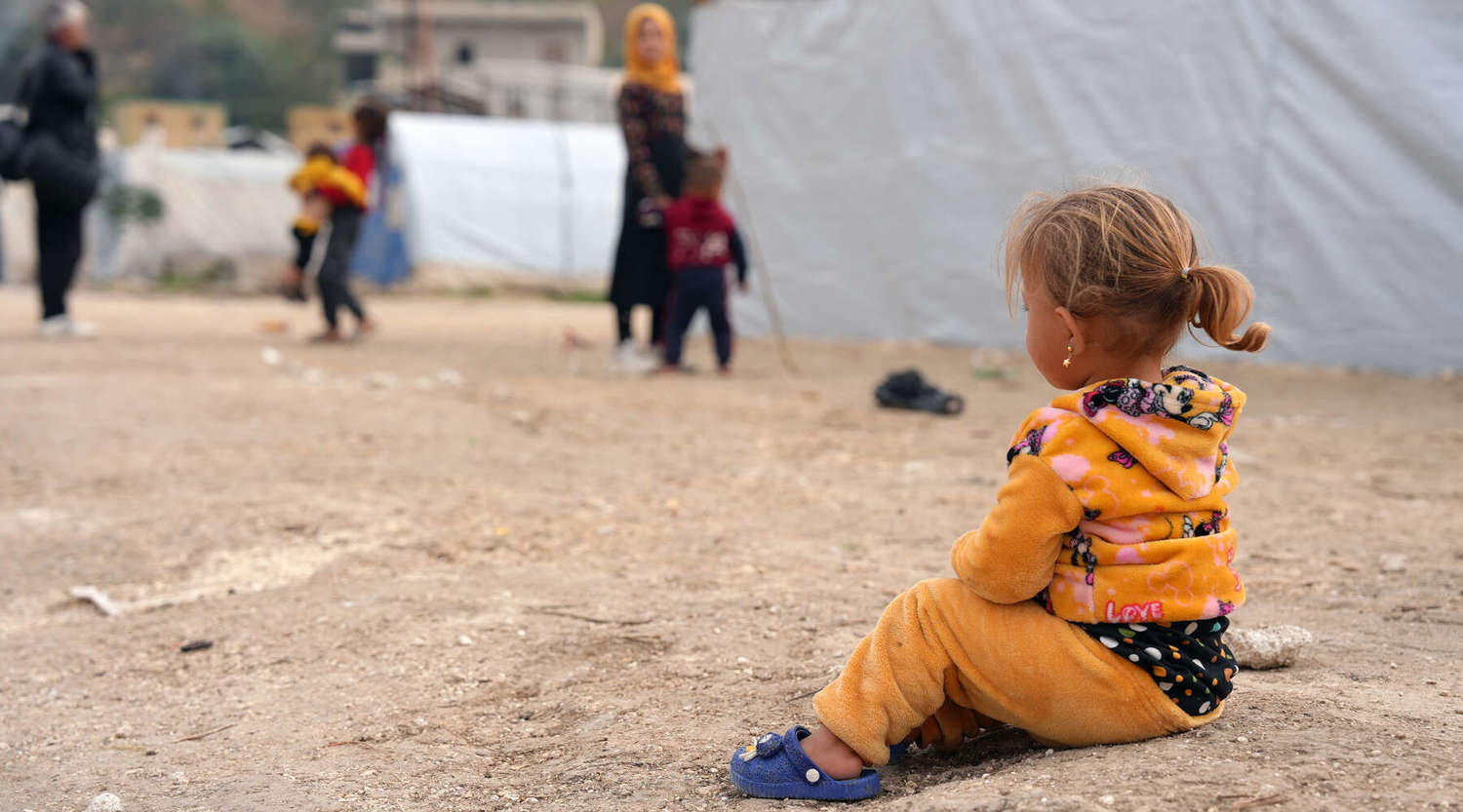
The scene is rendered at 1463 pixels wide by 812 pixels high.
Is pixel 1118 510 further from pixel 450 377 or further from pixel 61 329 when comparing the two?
pixel 61 329

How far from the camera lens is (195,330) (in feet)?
33.2

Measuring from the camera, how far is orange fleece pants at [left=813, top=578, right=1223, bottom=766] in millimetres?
1695

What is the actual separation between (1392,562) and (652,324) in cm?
504

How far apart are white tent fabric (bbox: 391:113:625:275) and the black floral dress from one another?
34.9 ft

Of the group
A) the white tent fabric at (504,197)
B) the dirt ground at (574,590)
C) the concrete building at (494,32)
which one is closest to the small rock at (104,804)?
the dirt ground at (574,590)

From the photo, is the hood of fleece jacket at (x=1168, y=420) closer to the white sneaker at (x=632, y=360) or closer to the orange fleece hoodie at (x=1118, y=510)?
the orange fleece hoodie at (x=1118, y=510)

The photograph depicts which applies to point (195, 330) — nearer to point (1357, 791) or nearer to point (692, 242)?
point (692, 242)

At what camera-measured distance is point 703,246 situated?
6.74 m

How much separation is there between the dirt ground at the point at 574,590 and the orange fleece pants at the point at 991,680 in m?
0.06

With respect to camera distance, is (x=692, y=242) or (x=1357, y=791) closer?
(x=1357, y=791)

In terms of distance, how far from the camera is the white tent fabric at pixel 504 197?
17031 mm

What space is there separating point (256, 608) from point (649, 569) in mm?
907

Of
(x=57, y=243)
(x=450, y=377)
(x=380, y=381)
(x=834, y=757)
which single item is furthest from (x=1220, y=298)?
(x=57, y=243)

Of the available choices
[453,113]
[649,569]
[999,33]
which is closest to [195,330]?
[999,33]
